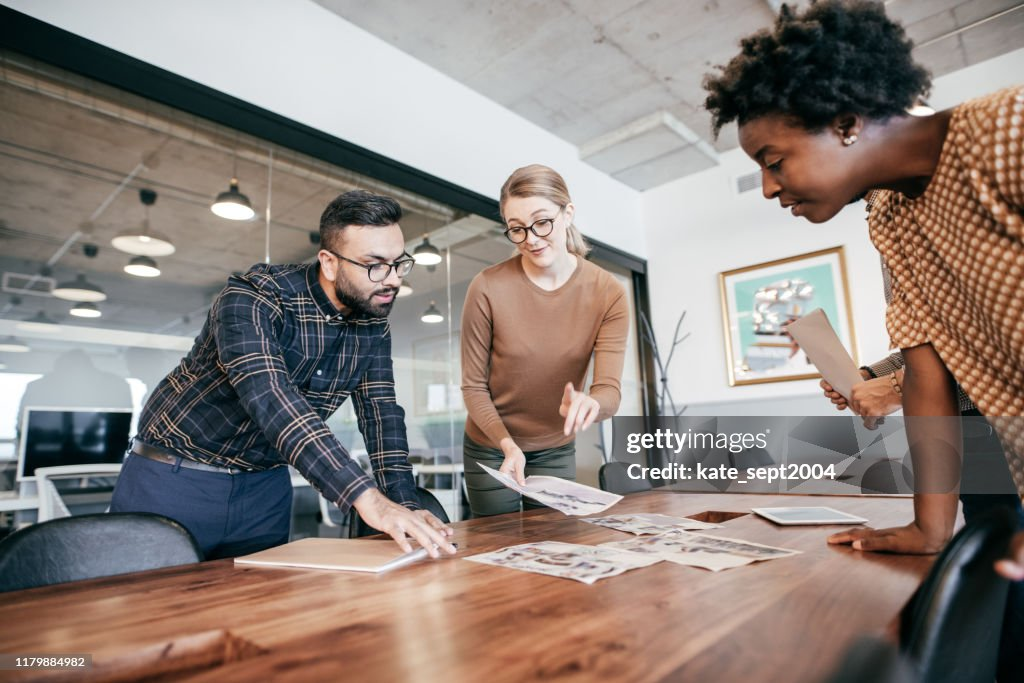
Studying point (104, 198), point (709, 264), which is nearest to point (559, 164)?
point (709, 264)

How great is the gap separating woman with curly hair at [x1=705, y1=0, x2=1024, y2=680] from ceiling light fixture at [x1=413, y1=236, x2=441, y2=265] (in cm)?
286

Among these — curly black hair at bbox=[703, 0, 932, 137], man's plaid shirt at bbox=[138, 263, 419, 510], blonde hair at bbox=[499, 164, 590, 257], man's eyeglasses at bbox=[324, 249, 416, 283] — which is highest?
blonde hair at bbox=[499, 164, 590, 257]

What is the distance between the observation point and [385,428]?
1.63m

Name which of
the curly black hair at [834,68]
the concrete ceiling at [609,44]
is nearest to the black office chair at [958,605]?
the curly black hair at [834,68]

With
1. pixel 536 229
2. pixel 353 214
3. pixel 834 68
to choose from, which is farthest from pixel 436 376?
pixel 834 68

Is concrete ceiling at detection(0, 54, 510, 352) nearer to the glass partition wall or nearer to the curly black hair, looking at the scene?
the glass partition wall

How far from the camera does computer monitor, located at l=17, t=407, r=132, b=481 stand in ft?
7.37

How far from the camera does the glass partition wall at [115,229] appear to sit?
223cm

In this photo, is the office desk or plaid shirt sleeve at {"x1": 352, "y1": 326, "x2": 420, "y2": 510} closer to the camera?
the office desk

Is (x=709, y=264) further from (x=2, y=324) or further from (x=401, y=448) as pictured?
(x=2, y=324)

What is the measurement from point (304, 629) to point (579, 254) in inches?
62.1

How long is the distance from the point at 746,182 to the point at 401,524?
4765 mm

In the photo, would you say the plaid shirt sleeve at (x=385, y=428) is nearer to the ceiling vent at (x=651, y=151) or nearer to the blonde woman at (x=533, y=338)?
the blonde woman at (x=533, y=338)

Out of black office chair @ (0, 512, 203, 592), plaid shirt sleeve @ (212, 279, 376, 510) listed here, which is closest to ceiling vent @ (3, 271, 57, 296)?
plaid shirt sleeve @ (212, 279, 376, 510)
